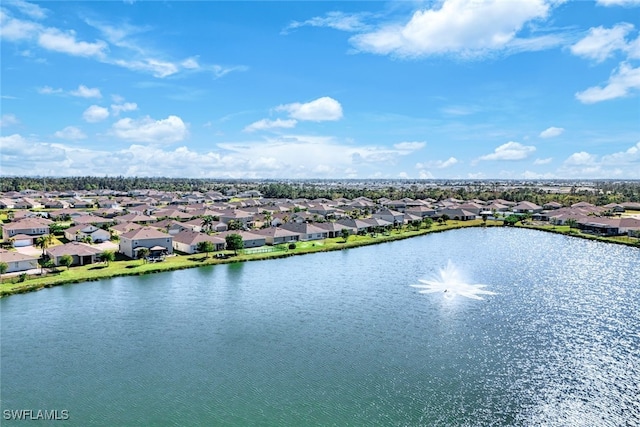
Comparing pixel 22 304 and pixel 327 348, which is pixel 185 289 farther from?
pixel 327 348

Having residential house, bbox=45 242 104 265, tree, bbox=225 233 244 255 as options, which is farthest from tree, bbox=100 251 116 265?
tree, bbox=225 233 244 255

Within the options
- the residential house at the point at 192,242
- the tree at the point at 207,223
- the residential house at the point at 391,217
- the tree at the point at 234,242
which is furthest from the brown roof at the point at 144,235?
the residential house at the point at 391,217

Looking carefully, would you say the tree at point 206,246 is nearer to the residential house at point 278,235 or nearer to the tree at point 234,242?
the tree at point 234,242

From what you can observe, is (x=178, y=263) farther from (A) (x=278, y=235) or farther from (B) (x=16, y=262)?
(A) (x=278, y=235)

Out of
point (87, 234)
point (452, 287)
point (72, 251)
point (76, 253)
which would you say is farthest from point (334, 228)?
point (72, 251)

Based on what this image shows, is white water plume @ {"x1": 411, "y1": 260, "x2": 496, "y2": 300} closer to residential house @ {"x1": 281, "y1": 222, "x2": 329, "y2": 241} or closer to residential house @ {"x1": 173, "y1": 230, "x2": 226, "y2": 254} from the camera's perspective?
residential house @ {"x1": 281, "y1": 222, "x2": 329, "y2": 241}


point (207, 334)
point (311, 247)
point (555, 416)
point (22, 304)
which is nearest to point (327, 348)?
point (207, 334)
